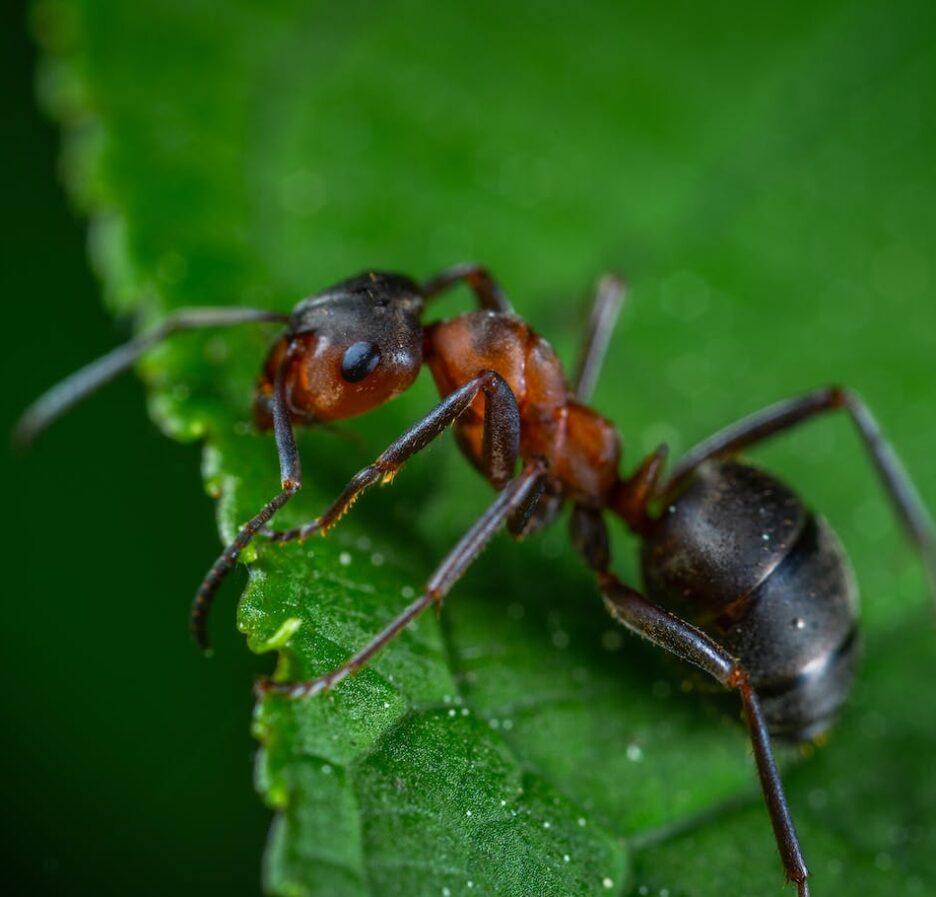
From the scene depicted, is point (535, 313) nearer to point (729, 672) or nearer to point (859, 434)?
point (859, 434)

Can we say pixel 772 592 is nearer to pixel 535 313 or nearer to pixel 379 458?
pixel 379 458

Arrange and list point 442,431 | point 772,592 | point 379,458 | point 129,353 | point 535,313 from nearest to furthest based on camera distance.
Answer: point 379,458, point 442,431, point 772,592, point 129,353, point 535,313

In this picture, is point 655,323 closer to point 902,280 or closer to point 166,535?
point 902,280

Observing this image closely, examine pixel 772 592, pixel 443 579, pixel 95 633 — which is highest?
pixel 443 579

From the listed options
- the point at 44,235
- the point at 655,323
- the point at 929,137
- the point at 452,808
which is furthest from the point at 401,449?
the point at 929,137

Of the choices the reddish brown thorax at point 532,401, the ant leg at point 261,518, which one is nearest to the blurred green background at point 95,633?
the ant leg at point 261,518

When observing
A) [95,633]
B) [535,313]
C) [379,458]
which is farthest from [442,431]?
[95,633]

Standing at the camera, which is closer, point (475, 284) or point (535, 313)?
point (475, 284)

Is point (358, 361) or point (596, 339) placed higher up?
point (358, 361)

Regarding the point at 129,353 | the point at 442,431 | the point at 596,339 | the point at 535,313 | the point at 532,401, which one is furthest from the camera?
the point at 535,313
